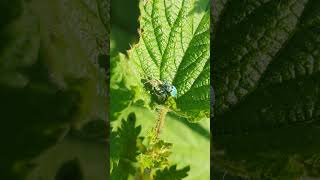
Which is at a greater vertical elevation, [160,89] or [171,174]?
[160,89]

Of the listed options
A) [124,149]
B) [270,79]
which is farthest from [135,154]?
[270,79]

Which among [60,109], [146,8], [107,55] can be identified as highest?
[146,8]

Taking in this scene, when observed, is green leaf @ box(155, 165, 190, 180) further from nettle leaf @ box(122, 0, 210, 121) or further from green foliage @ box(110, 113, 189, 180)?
nettle leaf @ box(122, 0, 210, 121)

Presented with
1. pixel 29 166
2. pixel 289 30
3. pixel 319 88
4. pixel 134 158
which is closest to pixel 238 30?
pixel 289 30

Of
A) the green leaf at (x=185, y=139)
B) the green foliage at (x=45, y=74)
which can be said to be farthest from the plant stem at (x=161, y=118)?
the green foliage at (x=45, y=74)

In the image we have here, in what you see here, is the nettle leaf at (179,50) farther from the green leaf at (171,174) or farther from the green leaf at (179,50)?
the green leaf at (171,174)

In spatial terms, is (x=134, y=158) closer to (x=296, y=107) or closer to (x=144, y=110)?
(x=144, y=110)

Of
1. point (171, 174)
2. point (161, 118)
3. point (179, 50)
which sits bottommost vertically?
point (171, 174)

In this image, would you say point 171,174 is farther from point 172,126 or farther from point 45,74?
point 45,74

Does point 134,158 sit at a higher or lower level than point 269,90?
lower
